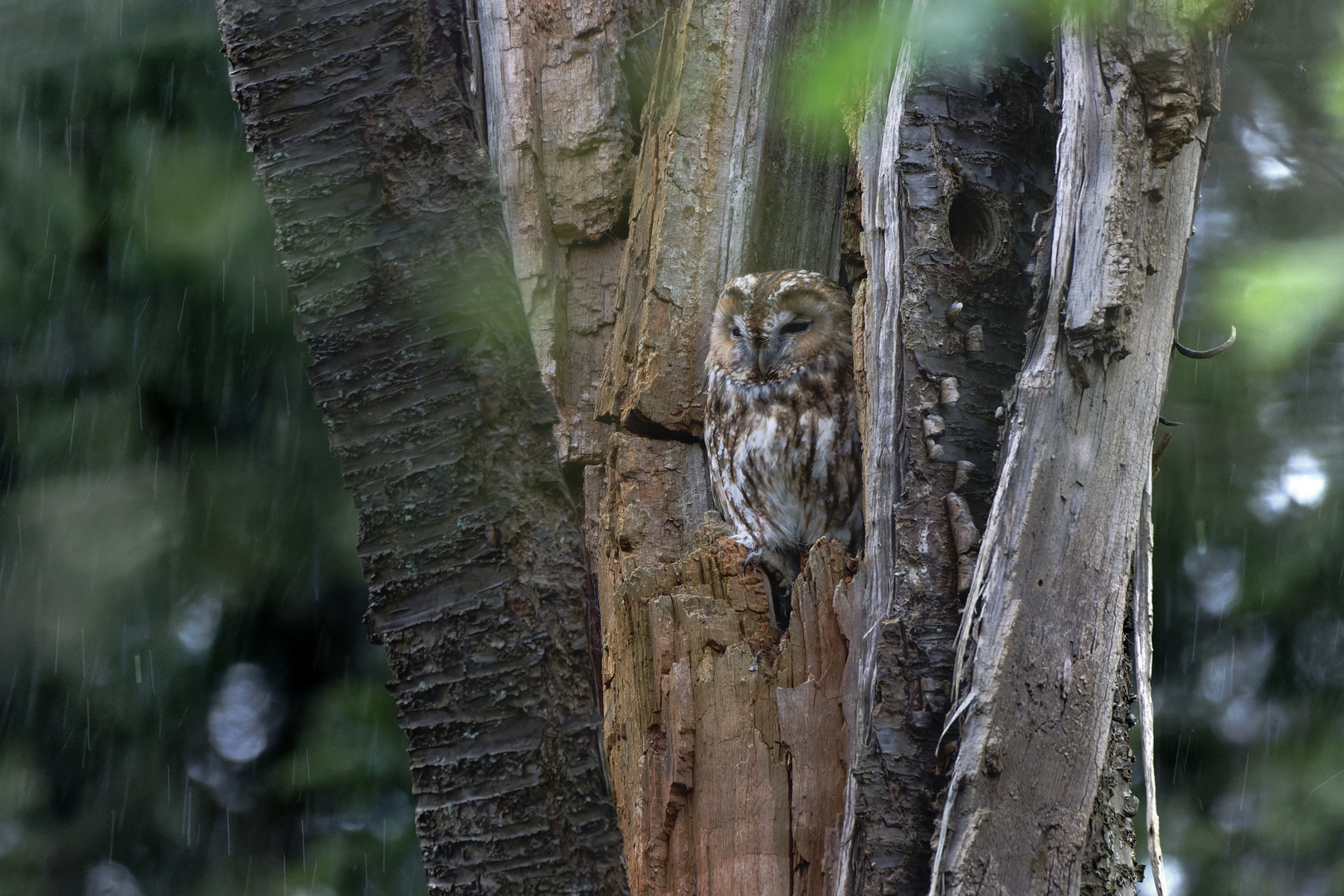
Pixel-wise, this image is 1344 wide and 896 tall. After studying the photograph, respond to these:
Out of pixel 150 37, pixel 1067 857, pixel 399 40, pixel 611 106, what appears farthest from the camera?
pixel 150 37

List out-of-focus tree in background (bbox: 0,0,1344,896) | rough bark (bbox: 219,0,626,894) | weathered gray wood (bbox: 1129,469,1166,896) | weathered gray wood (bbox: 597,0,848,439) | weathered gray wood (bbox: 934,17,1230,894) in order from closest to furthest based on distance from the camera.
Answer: rough bark (bbox: 219,0,626,894)
weathered gray wood (bbox: 934,17,1230,894)
weathered gray wood (bbox: 1129,469,1166,896)
weathered gray wood (bbox: 597,0,848,439)
out-of-focus tree in background (bbox: 0,0,1344,896)

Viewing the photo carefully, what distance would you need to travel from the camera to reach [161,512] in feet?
11.2

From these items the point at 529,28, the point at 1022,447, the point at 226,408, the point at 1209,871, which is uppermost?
the point at 529,28

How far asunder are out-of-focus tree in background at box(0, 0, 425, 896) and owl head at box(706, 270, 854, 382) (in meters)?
1.44

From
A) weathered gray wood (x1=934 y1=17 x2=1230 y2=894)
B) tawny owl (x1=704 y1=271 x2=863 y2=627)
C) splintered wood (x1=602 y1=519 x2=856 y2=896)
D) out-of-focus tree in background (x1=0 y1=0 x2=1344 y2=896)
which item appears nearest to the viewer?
weathered gray wood (x1=934 y1=17 x2=1230 y2=894)

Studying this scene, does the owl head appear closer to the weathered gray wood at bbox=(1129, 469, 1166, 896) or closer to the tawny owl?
the tawny owl

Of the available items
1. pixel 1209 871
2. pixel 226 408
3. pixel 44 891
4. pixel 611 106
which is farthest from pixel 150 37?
pixel 1209 871

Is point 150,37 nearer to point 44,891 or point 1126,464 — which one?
point 44,891

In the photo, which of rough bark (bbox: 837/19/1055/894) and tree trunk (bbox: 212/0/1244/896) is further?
rough bark (bbox: 837/19/1055/894)

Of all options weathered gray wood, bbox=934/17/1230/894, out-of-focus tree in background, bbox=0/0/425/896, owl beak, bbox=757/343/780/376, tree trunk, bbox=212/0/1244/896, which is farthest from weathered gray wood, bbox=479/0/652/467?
weathered gray wood, bbox=934/17/1230/894

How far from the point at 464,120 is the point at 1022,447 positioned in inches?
40.4

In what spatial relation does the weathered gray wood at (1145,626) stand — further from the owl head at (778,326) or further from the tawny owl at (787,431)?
the tawny owl at (787,431)

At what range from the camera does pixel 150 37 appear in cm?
354

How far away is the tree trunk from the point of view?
3.87 feet
